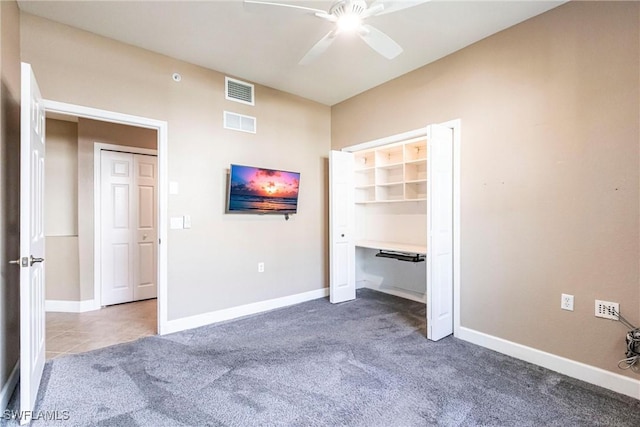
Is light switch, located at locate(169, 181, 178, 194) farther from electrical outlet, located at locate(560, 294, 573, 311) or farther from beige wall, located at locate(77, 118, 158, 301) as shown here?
electrical outlet, located at locate(560, 294, 573, 311)

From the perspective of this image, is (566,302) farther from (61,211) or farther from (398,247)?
(61,211)

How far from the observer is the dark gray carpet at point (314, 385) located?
1.81 metres

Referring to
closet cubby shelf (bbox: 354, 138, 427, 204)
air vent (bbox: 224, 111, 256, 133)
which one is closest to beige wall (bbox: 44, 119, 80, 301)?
air vent (bbox: 224, 111, 256, 133)

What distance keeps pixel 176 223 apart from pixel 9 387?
5.38 ft

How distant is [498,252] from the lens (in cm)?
269

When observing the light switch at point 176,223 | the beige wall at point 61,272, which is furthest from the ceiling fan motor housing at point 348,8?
the beige wall at point 61,272

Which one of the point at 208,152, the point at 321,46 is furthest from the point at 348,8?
the point at 208,152

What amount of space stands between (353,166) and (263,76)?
164cm

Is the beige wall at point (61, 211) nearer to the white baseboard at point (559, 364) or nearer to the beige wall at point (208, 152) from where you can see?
the beige wall at point (208, 152)

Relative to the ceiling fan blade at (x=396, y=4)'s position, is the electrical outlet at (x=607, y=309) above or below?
below

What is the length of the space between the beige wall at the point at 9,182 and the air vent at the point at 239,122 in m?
1.70

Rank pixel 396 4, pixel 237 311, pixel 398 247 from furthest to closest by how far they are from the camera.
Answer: pixel 398 247, pixel 237 311, pixel 396 4

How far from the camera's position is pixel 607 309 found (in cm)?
212

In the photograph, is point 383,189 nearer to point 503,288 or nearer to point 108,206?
point 503,288
